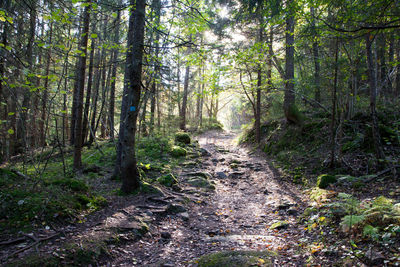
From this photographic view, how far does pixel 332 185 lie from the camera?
5.85 meters

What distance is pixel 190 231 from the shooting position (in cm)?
490

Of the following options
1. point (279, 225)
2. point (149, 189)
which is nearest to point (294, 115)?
point (279, 225)

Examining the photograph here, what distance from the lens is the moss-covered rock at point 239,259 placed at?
10.3 feet

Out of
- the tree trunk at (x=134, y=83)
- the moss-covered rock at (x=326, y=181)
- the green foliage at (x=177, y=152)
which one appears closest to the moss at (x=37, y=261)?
the tree trunk at (x=134, y=83)

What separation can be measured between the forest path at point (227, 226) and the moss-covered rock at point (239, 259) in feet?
0.62

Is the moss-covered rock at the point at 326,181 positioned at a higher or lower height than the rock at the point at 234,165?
higher

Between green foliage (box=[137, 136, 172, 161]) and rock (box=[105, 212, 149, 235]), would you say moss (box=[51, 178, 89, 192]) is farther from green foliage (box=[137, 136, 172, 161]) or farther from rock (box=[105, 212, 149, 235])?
green foliage (box=[137, 136, 172, 161])

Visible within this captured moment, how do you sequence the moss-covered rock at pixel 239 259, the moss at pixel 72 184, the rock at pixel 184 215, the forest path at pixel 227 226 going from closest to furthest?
the moss-covered rock at pixel 239 259 → the forest path at pixel 227 226 → the moss at pixel 72 184 → the rock at pixel 184 215

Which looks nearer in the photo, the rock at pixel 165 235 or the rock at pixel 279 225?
the rock at pixel 165 235

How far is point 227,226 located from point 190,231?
2.96 feet

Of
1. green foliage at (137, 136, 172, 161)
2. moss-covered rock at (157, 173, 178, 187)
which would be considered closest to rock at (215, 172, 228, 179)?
moss-covered rock at (157, 173, 178, 187)

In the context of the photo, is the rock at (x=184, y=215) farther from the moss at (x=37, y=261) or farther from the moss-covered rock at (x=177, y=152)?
the moss-covered rock at (x=177, y=152)

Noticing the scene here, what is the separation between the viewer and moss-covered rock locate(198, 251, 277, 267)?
3.14 metres

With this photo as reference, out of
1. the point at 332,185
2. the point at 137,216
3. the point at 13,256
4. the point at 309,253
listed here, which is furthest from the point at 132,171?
the point at 332,185
